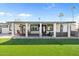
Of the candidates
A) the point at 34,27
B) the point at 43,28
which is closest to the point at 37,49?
the point at 34,27

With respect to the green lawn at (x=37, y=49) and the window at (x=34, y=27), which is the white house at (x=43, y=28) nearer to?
the window at (x=34, y=27)

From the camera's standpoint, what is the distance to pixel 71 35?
28.0 feet

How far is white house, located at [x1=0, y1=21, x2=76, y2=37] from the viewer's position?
838 cm

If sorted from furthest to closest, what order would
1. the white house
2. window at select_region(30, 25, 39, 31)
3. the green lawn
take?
window at select_region(30, 25, 39, 31)
the white house
the green lawn

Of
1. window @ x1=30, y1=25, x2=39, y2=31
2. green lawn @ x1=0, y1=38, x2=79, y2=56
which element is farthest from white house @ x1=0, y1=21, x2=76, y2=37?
green lawn @ x1=0, y1=38, x2=79, y2=56

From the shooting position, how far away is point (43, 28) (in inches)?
349

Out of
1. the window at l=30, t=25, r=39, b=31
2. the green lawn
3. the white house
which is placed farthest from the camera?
the window at l=30, t=25, r=39, b=31

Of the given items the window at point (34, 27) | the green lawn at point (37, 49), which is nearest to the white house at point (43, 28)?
the window at point (34, 27)

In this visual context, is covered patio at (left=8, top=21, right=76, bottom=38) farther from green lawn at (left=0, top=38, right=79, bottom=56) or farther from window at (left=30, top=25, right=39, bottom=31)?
green lawn at (left=0, top=38, right=79, bottom=56)

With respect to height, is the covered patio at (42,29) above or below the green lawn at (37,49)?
above

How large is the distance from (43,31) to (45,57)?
3.55 metres

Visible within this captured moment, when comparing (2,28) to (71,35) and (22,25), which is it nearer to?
(22,25)

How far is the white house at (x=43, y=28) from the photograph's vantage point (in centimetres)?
838

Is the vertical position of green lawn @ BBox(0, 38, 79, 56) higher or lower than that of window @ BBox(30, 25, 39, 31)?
lower
